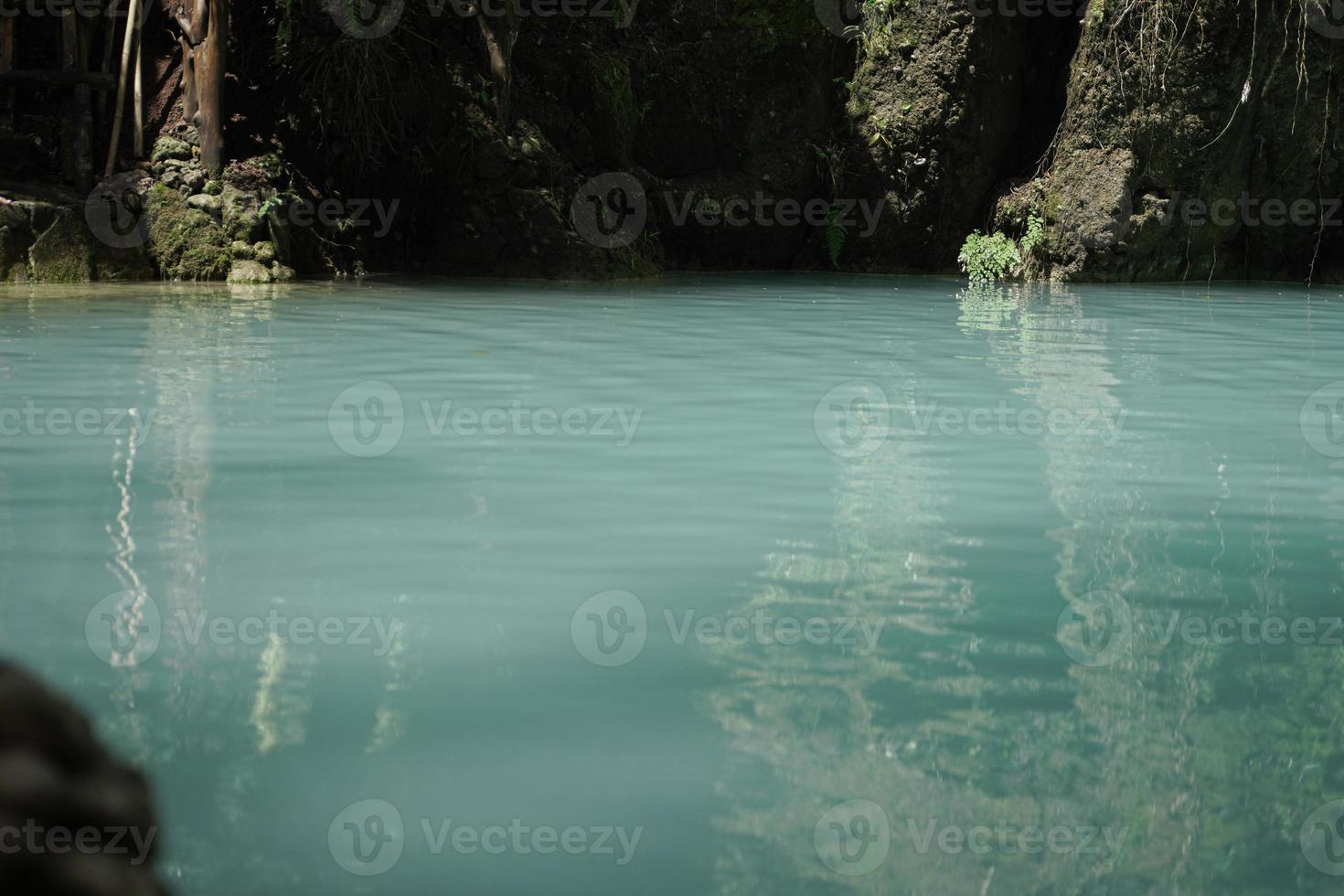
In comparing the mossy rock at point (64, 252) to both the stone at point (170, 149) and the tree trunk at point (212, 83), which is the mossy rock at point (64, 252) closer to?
the stone at point (170, 149)

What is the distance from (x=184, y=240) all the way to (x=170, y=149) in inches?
35.0

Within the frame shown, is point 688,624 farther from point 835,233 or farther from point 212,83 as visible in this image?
point 835,233

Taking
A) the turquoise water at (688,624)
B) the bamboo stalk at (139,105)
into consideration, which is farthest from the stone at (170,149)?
the turquoise water at (688,624)

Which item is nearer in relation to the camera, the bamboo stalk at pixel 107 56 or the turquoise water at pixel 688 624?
the turquoise water at pixel 688 624

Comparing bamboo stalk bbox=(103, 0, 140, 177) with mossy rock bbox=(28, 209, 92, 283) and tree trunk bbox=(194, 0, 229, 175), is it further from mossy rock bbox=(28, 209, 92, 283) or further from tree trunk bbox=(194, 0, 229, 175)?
mossy rock bbox=(28, 209, 92, 283)

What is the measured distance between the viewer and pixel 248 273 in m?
10.8

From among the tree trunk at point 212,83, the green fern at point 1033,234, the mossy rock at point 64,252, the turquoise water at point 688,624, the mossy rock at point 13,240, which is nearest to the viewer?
the turquoise water at point 688,624

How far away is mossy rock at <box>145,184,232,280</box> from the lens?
10.9 meters

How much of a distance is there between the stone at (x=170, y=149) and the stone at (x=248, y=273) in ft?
3.86

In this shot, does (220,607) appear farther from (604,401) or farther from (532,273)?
(532,273)

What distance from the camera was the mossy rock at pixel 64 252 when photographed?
401 inches

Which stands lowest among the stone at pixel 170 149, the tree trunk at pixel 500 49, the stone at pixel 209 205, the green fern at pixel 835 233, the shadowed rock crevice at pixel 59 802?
the shadowed rock crevice at pixel 59 802

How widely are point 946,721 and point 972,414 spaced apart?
3114mm

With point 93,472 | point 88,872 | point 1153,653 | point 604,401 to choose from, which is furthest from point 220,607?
point 604,401
